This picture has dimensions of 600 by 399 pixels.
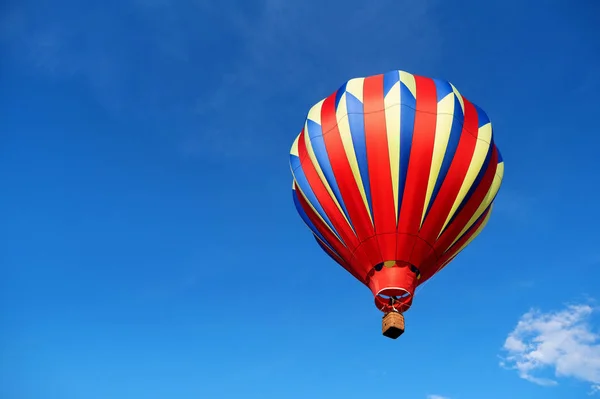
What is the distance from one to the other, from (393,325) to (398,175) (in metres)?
3.68

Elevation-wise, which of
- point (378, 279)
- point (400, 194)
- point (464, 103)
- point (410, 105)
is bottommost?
point (378, 279)

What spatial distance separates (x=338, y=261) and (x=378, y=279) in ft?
7.91

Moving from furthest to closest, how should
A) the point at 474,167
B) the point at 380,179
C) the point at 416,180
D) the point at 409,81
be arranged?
the point at 409,81 → the point at 474,167 → the point at 380,179 → the point at 416,180

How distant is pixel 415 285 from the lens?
508 inches

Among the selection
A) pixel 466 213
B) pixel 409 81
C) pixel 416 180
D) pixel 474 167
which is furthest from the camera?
pixel 409 81

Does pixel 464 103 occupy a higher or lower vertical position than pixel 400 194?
higher

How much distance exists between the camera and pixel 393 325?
1195cm

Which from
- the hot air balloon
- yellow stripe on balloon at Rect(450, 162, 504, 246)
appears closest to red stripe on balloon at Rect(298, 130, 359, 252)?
the hot air balloon

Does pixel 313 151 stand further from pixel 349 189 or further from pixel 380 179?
pixel 380 179

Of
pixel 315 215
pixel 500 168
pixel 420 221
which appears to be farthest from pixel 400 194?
pixel 500 168

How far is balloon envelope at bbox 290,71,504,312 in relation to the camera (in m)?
12.8

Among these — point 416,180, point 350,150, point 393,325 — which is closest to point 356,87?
point 350,150

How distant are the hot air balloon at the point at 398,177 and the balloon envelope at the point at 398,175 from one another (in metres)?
0.03

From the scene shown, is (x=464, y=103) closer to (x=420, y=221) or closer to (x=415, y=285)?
(x=420, y=221)
